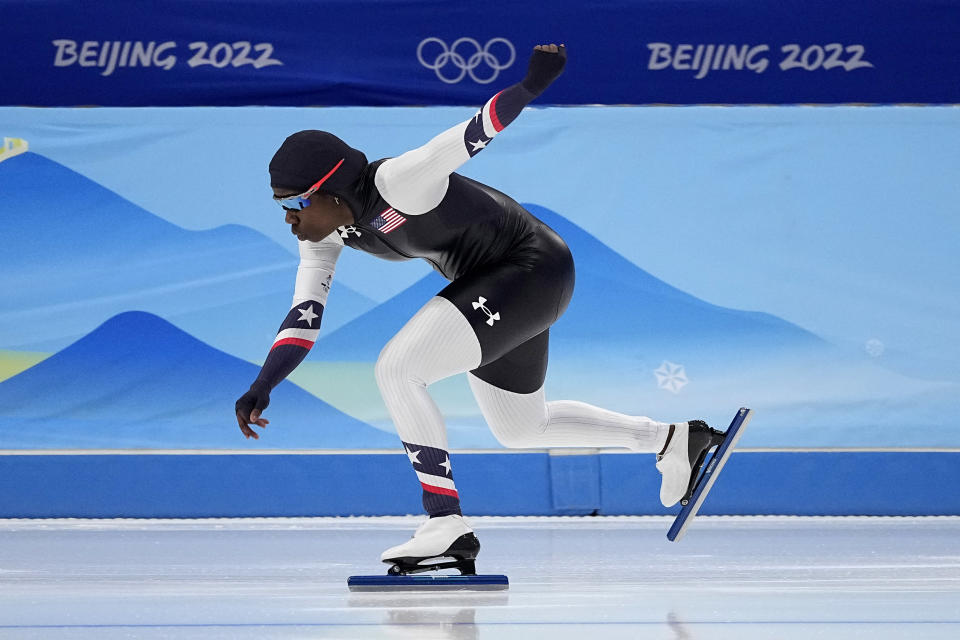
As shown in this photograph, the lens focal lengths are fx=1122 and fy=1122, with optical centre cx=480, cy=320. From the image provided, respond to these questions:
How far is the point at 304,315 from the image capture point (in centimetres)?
312

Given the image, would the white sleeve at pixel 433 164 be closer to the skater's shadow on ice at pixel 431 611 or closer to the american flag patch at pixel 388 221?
the american flag patch at pixel 388 221

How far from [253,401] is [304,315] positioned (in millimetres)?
349

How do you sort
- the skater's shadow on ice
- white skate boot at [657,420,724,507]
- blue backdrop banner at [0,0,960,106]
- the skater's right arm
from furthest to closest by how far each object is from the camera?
1. blue backdrop banner at [0,0,960,106]
2. white skate boot at [657,420,724,507]
3. the skater's right arm
4. the skater's shadow on ice

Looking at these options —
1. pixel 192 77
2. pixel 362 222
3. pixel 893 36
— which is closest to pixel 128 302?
pixel 192 77

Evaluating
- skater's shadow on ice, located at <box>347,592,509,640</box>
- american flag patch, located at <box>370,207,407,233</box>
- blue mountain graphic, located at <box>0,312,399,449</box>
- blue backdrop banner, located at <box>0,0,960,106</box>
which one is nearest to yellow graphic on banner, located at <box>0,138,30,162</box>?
blue backdrop banner, located at <box>0,0,960,106</box>

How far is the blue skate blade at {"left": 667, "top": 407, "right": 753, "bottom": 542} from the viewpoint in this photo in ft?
10.7

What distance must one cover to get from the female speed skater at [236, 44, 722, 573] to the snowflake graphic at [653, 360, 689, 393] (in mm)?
2176

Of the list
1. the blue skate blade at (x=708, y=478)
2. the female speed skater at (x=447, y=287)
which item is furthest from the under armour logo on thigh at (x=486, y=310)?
the blue skate blade at (x=708, y=478)

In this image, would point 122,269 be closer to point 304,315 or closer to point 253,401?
point 304,315

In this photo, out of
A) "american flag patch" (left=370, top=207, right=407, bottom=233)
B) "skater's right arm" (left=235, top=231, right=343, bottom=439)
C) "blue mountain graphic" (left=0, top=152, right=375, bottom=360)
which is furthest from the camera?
"blue mountain graphic" (left=0, top=152, right=375, bottom=360)

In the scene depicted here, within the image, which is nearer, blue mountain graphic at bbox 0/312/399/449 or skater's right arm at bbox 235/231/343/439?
skater's right arm at bbox 235/231/343/439

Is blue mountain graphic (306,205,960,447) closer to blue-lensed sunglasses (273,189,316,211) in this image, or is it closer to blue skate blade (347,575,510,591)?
blue-lensed sunglasses (273,189,316,211)

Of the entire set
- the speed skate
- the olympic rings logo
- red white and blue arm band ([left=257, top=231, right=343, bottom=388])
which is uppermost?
the olympic rings logo

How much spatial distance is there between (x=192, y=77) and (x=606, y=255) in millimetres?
2155
